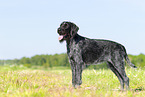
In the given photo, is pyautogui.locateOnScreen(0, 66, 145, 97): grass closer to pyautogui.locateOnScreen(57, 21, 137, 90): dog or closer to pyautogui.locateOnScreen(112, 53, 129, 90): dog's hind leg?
pyautogui.locateOnScreen(112, 53, 129, 90): dog's hind leg

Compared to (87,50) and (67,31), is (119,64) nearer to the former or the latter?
(87,50)

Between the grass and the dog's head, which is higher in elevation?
the dog's head

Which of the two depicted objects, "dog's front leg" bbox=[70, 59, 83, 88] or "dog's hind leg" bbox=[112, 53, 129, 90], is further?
"dog's hind leg" bbox=[112, 53, 129, 90]

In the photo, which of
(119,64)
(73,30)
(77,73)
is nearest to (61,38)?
(73,30)

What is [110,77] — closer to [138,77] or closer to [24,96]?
[138,77]

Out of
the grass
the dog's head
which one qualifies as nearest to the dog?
the dog's head

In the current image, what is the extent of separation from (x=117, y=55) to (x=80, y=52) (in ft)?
3.93

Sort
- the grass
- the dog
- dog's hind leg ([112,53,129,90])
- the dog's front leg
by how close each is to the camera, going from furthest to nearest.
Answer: dog's hind leg ([112,53,129,90]) → the dog → the dog's front leg → the grass

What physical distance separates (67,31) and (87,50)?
0.87 metres

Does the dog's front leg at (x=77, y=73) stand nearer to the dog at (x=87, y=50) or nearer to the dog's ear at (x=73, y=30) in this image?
the dog at (x=87, y=50)

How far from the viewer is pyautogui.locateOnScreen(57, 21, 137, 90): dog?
19.9 feet

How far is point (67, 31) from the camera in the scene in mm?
6137

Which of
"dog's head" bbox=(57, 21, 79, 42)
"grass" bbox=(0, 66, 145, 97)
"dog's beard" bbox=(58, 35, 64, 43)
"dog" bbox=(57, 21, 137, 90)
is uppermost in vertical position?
"dog's head" bbox=(57, 21, 79, 42)

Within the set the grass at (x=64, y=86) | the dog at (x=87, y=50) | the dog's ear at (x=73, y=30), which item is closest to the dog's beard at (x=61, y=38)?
the dog at (x=87, y=50)
